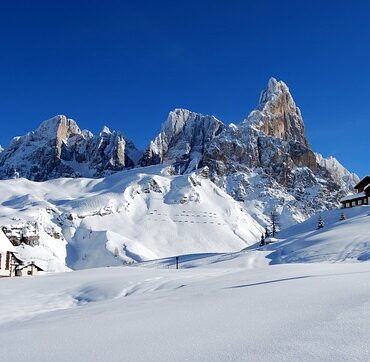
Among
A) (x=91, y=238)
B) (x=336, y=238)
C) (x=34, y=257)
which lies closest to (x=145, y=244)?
(x=91, y=238)

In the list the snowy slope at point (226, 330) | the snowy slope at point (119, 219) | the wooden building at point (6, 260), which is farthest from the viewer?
the snowy slope at point (119, 219)

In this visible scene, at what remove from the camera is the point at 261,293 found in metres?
11.4

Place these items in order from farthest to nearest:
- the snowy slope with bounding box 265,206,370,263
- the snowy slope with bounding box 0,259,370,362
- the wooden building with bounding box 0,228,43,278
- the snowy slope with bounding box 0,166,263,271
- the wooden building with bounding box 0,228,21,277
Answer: the snowy slope with bounding box 0,166,263,271, the wooden building with bounding box 0,228,43,278, the wooden building with bounding box 0,228,21,277, the snowy slope with bounding box 265,206,370,263, the snowy slope with bounding box 0,259,370,362

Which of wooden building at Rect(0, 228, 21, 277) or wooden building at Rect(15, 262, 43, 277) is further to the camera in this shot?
wooden building at Rect(15, 262, 43, 277)

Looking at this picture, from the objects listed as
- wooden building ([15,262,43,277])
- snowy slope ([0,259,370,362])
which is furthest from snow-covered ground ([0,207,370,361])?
wooden building ([15,262,43,277])

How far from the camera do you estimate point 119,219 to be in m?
135

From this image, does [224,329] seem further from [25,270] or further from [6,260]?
[25,270]

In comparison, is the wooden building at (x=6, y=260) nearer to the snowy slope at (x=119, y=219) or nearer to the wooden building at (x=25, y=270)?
the wooden building at (x=25, y=270)

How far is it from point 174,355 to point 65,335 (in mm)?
2943

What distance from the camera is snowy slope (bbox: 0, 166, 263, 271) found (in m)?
105

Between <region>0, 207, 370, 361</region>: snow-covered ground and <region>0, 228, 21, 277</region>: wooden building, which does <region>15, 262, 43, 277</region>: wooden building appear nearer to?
<region>0, 228, 21, 277</region>: wooden building

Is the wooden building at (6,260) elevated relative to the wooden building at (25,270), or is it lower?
elevated

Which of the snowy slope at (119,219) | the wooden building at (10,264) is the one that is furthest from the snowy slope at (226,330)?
the snowy slope at (119,219)

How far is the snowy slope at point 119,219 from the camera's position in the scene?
10506 centimetres
